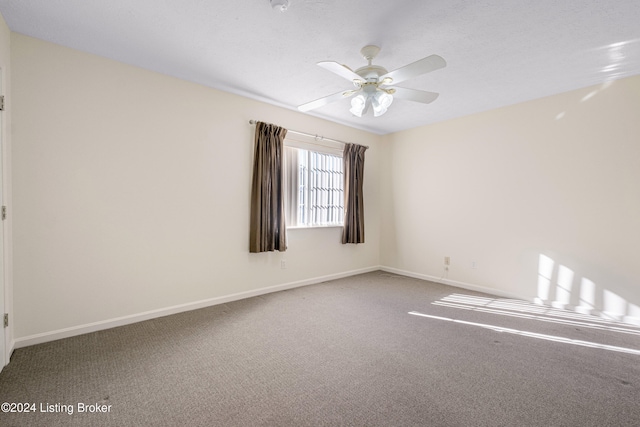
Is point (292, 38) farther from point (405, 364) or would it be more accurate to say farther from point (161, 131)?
point (405, 364)

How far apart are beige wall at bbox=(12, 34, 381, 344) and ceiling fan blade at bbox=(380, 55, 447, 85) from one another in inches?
82.6

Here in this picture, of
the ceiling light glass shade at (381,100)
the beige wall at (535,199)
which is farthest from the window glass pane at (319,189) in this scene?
the ceiling light glass shade at (381,100)

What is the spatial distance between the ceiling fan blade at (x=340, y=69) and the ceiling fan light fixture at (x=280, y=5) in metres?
0.42

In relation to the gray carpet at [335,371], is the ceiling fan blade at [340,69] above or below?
above

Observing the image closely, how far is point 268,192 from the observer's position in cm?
378

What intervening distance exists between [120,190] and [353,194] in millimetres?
3249

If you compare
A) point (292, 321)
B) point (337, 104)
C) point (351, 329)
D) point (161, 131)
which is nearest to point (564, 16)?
point (337, 104)

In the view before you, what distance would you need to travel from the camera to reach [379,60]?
2793 mm

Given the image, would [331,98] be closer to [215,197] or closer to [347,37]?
[347,37]

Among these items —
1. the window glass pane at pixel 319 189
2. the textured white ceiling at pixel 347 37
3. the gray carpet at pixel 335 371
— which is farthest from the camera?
the window glass pane at pixel 319 189

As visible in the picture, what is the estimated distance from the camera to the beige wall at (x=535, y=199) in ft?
10.3

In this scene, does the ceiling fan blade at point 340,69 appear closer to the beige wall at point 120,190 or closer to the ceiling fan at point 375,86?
the ceiling fan at point 375,86

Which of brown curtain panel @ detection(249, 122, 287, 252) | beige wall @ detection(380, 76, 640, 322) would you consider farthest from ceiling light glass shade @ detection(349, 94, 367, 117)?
beige wall @ detection(380, 76, 640, 322)

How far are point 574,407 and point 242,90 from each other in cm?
405
